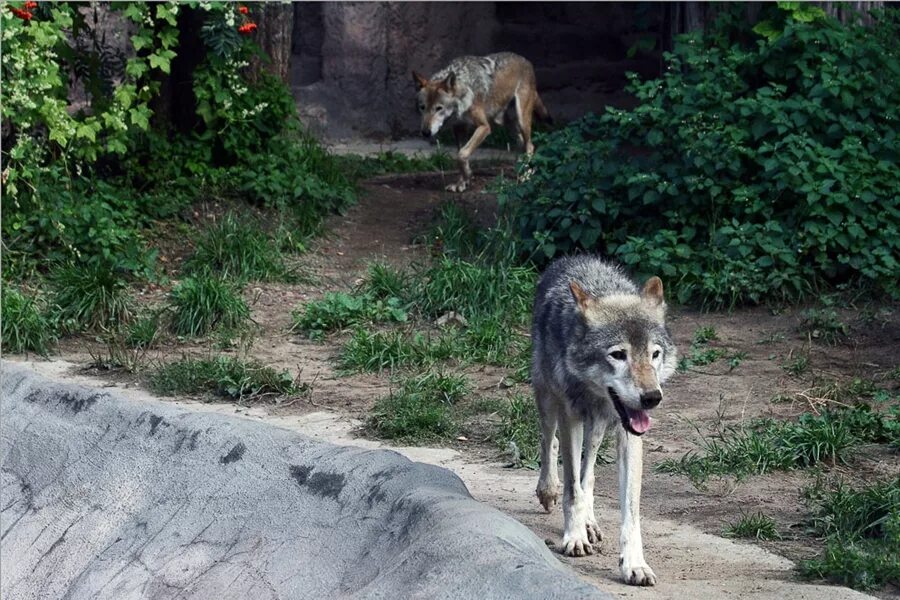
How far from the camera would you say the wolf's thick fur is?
5074 mm

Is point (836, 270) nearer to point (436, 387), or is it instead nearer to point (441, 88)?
point (436, 387)

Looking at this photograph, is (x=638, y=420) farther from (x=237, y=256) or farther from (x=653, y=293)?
(x=237, y=256)

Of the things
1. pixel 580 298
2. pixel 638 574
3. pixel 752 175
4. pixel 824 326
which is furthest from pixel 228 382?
pixel 752 175

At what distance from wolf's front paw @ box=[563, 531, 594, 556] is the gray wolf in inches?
316

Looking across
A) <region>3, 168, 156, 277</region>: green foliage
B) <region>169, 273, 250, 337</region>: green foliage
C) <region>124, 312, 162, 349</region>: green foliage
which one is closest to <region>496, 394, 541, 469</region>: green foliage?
<region>169, 273, 250, 337</region>: green foliage

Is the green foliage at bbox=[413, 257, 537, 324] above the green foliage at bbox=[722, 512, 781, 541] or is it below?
above

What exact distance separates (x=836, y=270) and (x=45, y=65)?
5794mm

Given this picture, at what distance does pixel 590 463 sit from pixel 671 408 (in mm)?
2120

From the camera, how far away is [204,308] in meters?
9.06

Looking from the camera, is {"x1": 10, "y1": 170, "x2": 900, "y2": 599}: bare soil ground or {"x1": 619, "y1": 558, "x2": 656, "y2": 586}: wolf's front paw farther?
{"x1": 10, "y1": 170, "x2": 900, "y2": 599}: bare soil ground

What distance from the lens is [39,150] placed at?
31.0ft

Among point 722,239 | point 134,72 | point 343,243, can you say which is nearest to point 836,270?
point 722,239

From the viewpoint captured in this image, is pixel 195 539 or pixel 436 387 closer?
pixel 195 539

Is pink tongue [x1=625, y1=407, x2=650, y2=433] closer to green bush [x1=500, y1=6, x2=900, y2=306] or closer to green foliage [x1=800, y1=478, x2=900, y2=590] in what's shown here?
green foliage [x1=800, y1=478, x2=900, y2=590]
